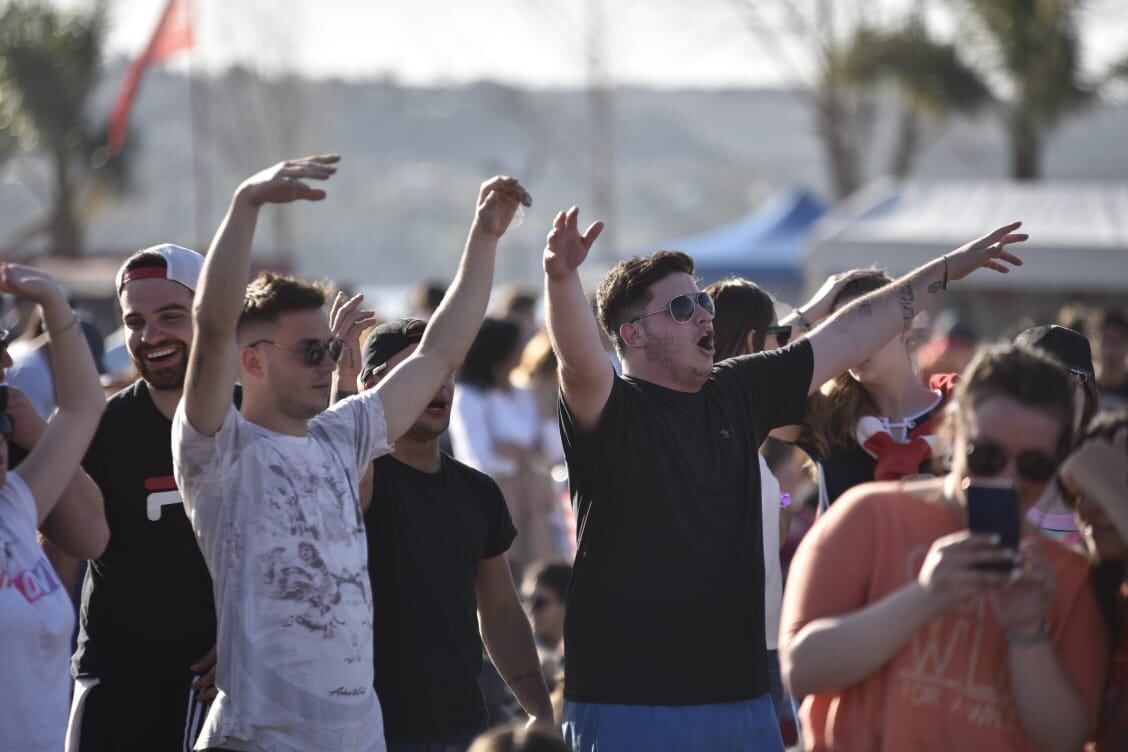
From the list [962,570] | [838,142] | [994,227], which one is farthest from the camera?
[838,142]

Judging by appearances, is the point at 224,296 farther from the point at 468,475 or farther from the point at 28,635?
the point at 468,475

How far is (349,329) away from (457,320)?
681mm

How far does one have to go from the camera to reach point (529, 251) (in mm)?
79000

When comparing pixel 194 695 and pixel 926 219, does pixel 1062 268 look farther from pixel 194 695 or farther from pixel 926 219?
pixel 194 695

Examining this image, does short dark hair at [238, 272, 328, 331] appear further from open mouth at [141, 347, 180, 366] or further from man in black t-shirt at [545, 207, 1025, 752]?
man in black t-shirt at [545, 207, 1025, 752]

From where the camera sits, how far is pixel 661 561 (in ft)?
12.2

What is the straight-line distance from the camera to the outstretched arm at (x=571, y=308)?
11.6 feet

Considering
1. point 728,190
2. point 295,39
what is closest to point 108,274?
point 295,39

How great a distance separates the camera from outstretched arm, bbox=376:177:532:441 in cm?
352

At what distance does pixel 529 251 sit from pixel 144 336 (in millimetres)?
75476

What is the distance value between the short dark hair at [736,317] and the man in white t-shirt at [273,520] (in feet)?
5.21

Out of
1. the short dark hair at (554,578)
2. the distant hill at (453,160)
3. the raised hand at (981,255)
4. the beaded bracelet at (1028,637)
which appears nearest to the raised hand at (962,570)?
the beaded bracelet at (1028,637)

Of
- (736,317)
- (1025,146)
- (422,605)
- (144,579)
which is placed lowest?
(422,605)

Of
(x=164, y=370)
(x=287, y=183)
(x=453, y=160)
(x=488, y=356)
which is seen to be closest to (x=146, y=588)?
(x=164, y=370)
